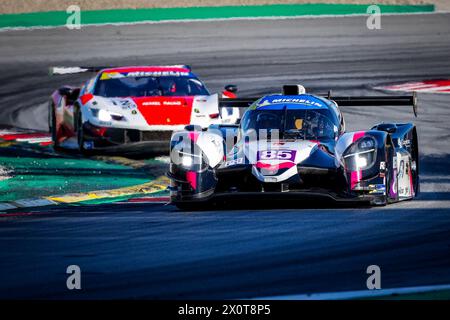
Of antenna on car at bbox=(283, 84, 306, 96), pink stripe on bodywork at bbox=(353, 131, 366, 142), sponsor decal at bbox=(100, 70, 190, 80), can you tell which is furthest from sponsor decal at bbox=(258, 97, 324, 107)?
sponsor decal at bbox=(100, 70, 190, 80)

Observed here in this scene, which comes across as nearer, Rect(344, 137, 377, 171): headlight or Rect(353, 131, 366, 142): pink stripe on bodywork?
Rect(344, 137, 377, 171): headlight

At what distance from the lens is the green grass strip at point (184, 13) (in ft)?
127

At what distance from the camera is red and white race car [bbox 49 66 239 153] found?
61.2ft

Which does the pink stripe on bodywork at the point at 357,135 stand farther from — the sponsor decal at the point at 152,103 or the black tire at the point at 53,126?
the black tire at the point at 53,126

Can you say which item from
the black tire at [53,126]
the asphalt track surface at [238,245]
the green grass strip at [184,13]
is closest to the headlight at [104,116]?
the black tire at [53,126]

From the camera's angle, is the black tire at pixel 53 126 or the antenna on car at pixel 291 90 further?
the black tire at pixel 53 126

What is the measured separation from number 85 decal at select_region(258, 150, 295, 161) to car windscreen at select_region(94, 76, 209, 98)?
6.49m

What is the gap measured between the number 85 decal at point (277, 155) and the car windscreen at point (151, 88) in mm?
6493

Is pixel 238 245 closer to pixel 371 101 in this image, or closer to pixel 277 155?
pixel 277 155

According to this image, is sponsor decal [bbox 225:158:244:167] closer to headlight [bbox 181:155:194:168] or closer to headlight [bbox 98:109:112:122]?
headlight [bbox 181:155:194:168]

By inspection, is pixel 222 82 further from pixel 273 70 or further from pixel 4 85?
pixel 4 85

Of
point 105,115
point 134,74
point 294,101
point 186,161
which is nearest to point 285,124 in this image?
point 294,101

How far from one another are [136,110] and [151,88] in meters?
0.90
